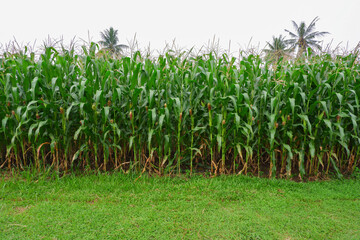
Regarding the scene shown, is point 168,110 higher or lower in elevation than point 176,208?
higher

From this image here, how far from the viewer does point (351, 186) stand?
353 cm

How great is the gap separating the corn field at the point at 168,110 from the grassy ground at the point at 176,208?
0.34m

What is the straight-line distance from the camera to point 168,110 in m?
3.35

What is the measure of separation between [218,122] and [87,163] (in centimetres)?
212

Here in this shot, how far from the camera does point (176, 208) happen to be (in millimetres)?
2762

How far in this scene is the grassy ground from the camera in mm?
2285

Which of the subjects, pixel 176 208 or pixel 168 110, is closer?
pixel 176 208

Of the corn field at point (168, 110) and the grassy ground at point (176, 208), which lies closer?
the grassy ground at point (176, 208)

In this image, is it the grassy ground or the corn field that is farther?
the corn field

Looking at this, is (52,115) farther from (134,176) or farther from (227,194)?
(227,194)

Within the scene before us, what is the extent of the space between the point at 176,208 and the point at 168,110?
1.32 meters

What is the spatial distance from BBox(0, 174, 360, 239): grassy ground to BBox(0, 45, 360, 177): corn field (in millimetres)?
335

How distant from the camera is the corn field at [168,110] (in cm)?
338

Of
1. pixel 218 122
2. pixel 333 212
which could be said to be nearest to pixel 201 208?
pixel 218 122
